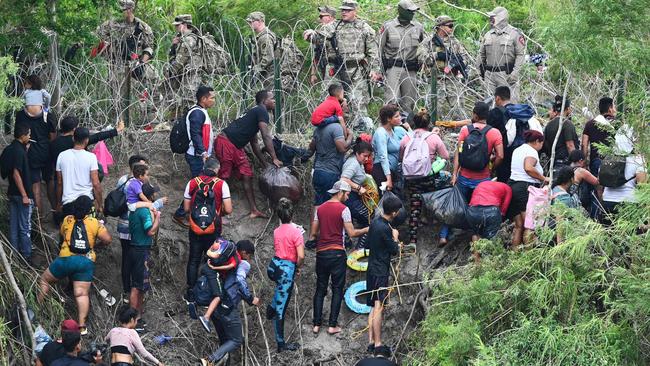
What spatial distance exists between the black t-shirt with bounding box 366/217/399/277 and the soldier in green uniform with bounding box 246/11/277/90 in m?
3.79

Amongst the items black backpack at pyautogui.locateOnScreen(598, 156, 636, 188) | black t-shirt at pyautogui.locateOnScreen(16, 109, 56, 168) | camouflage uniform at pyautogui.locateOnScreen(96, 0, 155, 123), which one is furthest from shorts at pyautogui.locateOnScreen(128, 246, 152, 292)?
black backpack at pyautogui.locateOnScreen(598, 156, 636, 188)

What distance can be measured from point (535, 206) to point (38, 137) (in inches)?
210

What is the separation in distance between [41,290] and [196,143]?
2405mm

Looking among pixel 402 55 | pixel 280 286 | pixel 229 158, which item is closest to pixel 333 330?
pixel 280 286

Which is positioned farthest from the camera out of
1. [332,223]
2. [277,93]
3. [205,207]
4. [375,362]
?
[277,93]

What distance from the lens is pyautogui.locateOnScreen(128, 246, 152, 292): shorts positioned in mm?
13875

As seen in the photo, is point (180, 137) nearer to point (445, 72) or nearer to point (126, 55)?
point (126, 55)

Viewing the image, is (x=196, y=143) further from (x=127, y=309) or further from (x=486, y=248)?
(x=486, y=248)

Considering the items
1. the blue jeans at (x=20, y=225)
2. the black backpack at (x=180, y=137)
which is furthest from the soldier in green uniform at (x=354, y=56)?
the blue jeans at (x=20, y=225)

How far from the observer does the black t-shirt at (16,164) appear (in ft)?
45.5

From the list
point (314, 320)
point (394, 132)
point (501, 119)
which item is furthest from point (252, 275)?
point (501, 119)

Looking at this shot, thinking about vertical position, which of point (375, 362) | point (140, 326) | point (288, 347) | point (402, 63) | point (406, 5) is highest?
point (406, 5)

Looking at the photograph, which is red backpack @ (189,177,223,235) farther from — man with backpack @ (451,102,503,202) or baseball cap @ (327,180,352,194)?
man with backpack @ (451,102,503,202)

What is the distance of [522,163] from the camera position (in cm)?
1373
